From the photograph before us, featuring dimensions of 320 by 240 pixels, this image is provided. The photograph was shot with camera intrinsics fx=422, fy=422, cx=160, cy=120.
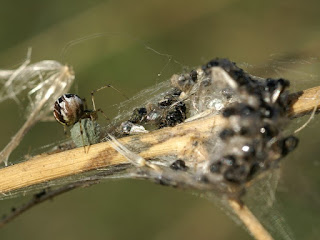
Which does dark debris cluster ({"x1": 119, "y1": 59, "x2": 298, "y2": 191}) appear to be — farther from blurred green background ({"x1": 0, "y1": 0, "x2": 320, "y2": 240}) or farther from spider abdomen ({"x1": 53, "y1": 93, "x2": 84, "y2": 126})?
blurred green background ({"x1": 0, "y1": 0, "x2": 320, "y2": 240})

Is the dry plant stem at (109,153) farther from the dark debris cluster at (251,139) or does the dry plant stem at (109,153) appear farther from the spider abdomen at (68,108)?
the spider abdomen at (68,108)

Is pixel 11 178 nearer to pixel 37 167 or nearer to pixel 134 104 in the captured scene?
pixel 37 167

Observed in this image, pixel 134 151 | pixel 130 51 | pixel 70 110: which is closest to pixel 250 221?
pixel 134 151

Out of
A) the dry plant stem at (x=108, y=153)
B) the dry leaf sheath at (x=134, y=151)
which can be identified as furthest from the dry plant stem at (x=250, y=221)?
the dry plant stem at (x=108, y=153)

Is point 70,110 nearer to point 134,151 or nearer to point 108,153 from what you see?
point 108,153

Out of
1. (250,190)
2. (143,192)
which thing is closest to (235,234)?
(143,192)

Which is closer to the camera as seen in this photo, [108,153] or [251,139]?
[251,139]

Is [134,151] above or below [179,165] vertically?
above
